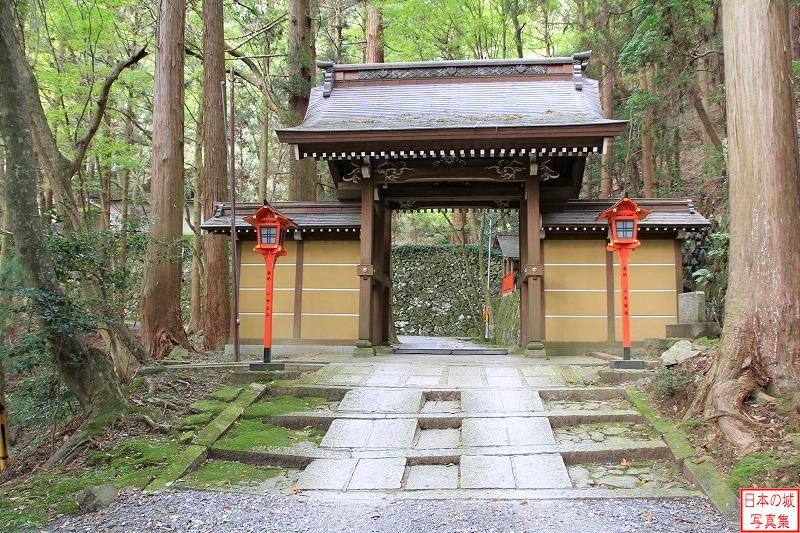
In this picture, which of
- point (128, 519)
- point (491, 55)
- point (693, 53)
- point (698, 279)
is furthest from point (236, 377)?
point (491, 55)

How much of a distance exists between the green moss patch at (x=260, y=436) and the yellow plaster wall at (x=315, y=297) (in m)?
4.31

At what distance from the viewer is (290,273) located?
32.6 ft

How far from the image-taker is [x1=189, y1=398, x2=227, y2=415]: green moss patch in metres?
5.62

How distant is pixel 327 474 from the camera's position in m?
4.48

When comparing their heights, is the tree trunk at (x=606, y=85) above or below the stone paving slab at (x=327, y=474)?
above

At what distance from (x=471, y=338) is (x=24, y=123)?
59.1 ft

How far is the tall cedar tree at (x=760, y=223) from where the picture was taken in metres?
4.55

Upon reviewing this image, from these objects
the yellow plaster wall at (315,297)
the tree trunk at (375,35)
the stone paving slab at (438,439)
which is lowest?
the stone paving slab at (438,439)

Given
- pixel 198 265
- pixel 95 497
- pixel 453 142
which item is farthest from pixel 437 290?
pixel 95 497

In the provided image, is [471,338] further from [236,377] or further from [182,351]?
[236,377]

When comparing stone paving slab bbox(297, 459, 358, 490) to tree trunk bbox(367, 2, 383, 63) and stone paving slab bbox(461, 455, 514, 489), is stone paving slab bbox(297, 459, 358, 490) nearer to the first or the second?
stone paving slab bbox(461, 455, 514, 489)

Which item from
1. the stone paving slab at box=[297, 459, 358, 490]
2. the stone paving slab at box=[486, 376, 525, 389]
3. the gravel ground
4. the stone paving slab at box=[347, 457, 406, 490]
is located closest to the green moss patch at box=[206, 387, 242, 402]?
the stone paving slab at box=[297, 459, 358, 490]

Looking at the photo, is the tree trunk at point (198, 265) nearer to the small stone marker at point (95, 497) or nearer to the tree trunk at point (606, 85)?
the tree trunk at point (606, 85)

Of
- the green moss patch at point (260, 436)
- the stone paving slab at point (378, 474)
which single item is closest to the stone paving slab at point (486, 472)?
the stone paving slab at point (378, 474)
